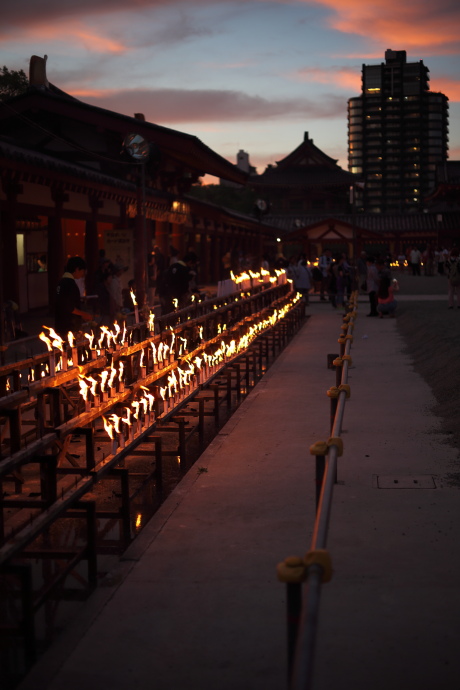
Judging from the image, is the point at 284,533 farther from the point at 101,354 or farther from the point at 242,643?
the point at 101,354

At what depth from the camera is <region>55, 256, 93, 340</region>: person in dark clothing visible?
915 cm

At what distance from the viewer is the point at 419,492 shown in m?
6.29

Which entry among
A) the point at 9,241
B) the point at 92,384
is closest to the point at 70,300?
the point at 92,384

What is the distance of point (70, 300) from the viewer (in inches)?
365

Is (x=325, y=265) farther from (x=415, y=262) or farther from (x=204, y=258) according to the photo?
(x=415, y=262)

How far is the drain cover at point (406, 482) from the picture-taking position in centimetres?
644

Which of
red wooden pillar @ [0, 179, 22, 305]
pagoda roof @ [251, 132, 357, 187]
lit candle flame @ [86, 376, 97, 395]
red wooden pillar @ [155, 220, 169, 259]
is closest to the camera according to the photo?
lit candle flame @ [86, 376, 97, 395]

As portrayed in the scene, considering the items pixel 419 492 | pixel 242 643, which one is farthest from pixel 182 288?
pixel 242 643

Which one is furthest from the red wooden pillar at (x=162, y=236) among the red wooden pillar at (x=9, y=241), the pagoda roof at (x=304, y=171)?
the pagoda roof at (x=304, y=171)

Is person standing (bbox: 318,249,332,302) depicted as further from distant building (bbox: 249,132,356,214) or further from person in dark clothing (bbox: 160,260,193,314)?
distant building (bbox: 249,132,356,214)

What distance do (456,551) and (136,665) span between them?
2.23 metres

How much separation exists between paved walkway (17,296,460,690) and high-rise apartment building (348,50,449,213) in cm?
13881

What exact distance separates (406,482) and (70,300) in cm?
449

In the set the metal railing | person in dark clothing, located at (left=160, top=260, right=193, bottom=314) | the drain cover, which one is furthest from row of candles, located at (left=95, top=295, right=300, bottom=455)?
the metal railing
